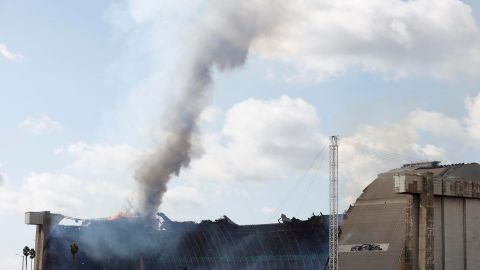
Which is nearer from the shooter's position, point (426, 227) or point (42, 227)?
point (426, 227)

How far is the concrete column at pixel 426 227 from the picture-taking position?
119250 mm

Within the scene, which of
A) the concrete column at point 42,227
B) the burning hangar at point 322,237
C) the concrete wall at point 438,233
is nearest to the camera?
the burning hangar at point 322,237

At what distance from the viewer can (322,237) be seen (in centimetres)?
15350

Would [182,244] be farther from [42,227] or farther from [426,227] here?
[426,227]

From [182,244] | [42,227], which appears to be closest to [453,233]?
[182,244]

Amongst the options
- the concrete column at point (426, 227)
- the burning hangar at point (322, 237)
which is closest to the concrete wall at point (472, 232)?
the burning hangar at point (322, 237)

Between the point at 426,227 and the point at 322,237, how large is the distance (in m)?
36.8

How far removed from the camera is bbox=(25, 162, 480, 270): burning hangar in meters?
121

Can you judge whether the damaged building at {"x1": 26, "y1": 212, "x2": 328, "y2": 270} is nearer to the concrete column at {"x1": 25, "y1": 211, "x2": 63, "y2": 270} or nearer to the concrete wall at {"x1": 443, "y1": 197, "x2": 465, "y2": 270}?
the concrete column at {"x1": 25, "y1": 211, "x2": 63, "y2": 270}

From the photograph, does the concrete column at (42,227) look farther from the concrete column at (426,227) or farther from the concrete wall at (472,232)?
the concrete wall at (472,232)

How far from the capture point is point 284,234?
159 metres

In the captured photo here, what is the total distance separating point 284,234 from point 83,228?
Answer: 56158 mm

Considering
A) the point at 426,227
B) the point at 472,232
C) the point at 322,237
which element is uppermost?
the point at 426,227

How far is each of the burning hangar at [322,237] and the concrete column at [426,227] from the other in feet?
0.53
